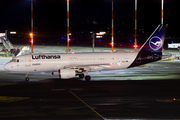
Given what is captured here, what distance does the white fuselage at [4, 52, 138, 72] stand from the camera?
36.6 metres

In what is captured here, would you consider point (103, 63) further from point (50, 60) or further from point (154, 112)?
point (154, 112)

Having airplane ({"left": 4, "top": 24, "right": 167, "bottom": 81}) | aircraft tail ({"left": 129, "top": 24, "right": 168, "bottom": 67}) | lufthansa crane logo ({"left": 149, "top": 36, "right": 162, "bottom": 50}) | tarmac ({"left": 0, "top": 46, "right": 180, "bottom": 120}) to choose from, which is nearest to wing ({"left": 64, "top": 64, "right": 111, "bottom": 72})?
airplane ({"left": 4, "top": 24, "right": 167, "bottom": 81})

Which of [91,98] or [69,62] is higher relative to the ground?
[69,62]

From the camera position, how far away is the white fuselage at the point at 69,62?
3662cm

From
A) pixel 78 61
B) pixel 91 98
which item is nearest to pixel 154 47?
pixel 78 61

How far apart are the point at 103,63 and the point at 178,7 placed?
560ft

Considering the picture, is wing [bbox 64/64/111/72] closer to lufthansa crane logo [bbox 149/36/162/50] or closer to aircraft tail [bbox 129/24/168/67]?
aircraft tail [bbox 129/24/168/67]

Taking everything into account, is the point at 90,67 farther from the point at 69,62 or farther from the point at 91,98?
the point at 91,98

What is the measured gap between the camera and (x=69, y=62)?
37.2 m

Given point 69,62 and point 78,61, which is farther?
point 78,61

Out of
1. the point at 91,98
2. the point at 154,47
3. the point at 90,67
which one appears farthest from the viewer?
the point at 154,47

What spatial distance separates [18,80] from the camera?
36.2 metres

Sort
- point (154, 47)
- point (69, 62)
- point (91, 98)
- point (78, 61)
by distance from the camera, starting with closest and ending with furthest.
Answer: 1. point (91, 98)
2. point (69, 62)
3. point (78, 61)
4. point (154, 47)

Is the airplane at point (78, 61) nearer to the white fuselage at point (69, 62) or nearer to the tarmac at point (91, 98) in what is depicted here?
the white fuselage at point (69, 62)
